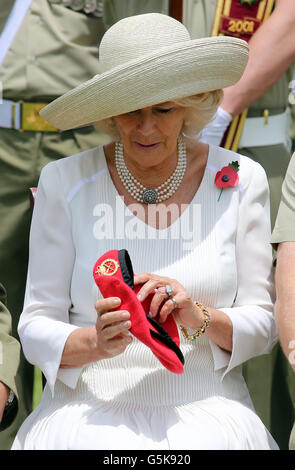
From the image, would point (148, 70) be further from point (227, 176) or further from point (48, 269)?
point (48, 269)

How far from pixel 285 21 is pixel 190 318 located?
1.28 meters

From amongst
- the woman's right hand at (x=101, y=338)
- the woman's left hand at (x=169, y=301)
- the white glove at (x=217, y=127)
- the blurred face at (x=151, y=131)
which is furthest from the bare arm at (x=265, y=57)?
the woman's right hand at (x=101, y=338)

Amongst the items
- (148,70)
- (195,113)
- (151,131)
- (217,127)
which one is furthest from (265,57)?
(148,70)

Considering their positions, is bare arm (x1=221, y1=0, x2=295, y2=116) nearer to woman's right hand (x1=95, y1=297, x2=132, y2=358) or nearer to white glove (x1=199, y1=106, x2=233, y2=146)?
white glove (x1=199, y1=106, x2=233, y2=146)

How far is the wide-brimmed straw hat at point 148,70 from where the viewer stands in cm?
245

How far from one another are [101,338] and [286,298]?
0.51 meters

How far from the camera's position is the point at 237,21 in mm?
3188

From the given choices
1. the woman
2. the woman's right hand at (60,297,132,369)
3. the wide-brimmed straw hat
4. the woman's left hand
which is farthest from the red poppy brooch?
the woman's right hand at (60,297,132,369)

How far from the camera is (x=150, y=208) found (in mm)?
2730

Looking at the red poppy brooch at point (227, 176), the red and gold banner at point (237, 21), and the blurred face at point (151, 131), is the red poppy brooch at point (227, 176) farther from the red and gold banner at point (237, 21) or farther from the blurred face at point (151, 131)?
the red and gold banner at point (237, 21)

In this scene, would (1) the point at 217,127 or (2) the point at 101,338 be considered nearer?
(2) the point at 101,338

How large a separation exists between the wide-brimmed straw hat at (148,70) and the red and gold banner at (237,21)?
1.94ft

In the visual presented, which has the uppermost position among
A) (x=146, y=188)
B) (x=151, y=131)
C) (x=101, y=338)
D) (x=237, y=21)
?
(x=237, y=21)
